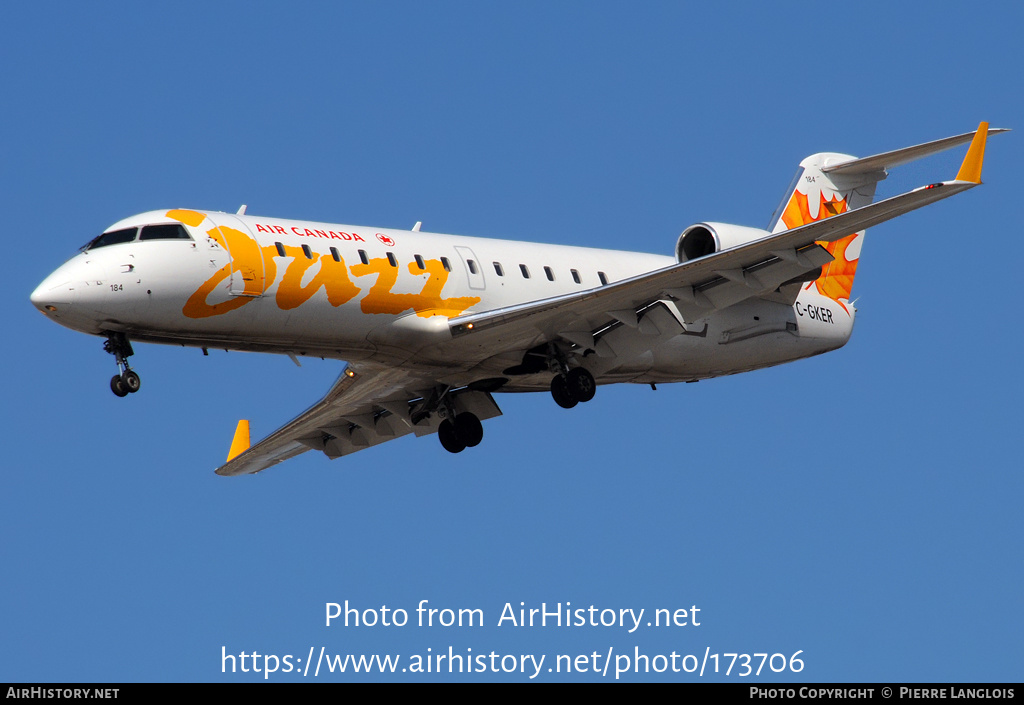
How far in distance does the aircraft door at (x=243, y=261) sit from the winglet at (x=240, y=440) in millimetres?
7713

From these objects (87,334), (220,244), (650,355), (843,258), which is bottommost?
(87,334)

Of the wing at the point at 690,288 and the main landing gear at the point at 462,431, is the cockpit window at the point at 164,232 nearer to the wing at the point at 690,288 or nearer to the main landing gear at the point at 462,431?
the wing at the point at 690,288

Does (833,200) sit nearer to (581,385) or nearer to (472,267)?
(581,385)

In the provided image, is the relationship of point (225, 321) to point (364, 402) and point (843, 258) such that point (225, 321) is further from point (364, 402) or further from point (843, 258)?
point (843, 258)

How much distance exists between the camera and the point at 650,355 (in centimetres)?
2584

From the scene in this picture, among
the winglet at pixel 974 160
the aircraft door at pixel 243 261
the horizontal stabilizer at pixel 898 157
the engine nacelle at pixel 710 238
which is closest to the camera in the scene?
the winglet at pixel 974 160

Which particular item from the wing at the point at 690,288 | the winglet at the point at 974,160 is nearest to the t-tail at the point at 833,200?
the wing at the point at 690,288

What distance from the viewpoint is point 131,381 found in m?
21.5

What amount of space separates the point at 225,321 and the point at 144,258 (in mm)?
1384

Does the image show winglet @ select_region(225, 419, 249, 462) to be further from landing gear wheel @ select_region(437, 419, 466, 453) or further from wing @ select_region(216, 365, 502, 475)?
landing gear wheel @ select_region(437, 419, 466, 453)

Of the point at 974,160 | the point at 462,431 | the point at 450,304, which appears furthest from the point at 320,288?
the point at 974,160

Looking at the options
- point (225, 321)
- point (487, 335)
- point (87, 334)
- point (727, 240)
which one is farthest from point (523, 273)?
point (87, 334)

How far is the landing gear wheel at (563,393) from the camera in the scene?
24406mm

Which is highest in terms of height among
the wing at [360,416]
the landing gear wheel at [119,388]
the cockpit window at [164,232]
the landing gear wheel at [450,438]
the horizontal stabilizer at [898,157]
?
the horizontal stabilizer at [898,157]
